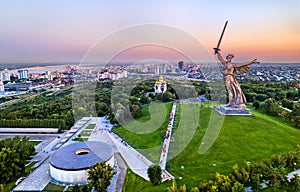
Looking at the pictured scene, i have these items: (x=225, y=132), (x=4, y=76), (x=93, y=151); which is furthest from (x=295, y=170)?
(x=4, y=76)

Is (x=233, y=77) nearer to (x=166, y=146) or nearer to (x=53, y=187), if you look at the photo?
(x=166, y=146)

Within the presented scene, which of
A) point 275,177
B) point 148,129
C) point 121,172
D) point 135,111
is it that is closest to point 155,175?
point 121,172

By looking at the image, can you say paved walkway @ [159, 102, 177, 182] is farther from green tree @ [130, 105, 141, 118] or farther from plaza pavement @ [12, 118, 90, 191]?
plaza pavement @ [12, 118, 90, 191]

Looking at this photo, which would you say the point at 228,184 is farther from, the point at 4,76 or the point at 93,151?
the point at 4,76

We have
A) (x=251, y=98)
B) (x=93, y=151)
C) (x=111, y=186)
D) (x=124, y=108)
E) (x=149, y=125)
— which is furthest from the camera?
(x=251, y=98)

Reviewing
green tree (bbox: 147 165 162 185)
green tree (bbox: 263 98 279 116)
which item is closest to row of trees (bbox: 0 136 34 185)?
green tree (bbox: 147 165 162 185)

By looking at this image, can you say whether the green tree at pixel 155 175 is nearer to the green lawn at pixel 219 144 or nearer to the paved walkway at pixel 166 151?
the green lawn at pixel 219 144
